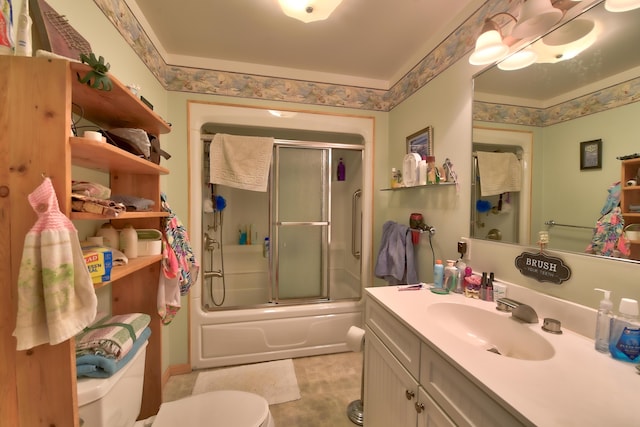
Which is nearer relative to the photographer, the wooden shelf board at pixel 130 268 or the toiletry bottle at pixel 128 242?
the wooden shelf board at pixel 130 268

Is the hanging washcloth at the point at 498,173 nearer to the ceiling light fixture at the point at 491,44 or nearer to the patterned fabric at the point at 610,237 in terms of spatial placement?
the patterned fabric at the point at 610,237

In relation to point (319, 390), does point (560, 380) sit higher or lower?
higher

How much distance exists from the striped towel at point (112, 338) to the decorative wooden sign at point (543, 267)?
1.70 metres

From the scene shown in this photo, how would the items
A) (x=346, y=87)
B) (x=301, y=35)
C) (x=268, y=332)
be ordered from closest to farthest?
(x=301, y=35) < (x=268, y=332) < (x=346, y=87)

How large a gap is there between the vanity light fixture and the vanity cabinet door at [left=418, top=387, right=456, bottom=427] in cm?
147

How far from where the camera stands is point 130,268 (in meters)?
0.96

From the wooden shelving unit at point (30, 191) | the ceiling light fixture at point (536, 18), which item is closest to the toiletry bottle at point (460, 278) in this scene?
the ceiling light fixture at point (536, 18)

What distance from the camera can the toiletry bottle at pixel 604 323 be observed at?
789 millimetres

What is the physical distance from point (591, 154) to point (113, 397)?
1.95m

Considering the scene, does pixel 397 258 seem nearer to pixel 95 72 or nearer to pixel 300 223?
pixel 300 223

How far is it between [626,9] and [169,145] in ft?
8.30

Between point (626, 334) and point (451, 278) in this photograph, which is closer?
point (626, 334)

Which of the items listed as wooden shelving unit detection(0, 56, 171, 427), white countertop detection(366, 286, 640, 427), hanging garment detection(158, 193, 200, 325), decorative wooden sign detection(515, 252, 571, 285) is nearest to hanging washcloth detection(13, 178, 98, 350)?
wooden shelving unit detection(0, 56, 171, 427)

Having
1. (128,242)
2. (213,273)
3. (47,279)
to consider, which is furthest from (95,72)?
(213,273)
